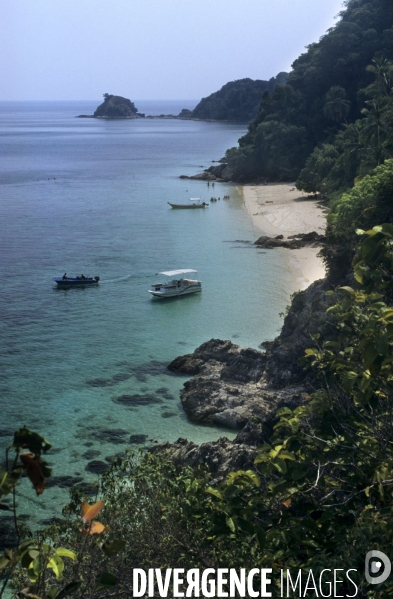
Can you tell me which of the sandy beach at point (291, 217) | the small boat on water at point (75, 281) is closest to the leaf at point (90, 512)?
the sandy beach at point (291, 217)

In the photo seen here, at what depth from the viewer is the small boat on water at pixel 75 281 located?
3953 centimetres

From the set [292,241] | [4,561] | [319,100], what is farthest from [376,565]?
[319,100]

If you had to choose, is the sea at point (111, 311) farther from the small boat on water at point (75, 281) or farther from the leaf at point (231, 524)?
the leaf at point (231, 524)

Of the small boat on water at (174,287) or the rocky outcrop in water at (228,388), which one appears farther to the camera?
the small boat on water at (174,287)

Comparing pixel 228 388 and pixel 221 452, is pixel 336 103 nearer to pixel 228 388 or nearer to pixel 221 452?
pixel 228 388

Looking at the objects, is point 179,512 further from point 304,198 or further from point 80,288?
point 304,198

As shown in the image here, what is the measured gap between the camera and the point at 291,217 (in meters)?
57.1

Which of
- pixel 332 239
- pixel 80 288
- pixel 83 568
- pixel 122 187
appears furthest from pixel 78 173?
pixel 83 568

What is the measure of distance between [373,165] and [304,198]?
25882 mm

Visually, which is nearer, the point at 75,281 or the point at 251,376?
the point at 251,376

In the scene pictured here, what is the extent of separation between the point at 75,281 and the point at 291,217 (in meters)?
24.1

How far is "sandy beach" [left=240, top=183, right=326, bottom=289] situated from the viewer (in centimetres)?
4162

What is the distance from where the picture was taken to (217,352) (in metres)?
27.2

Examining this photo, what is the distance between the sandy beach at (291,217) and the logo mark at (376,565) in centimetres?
3149
